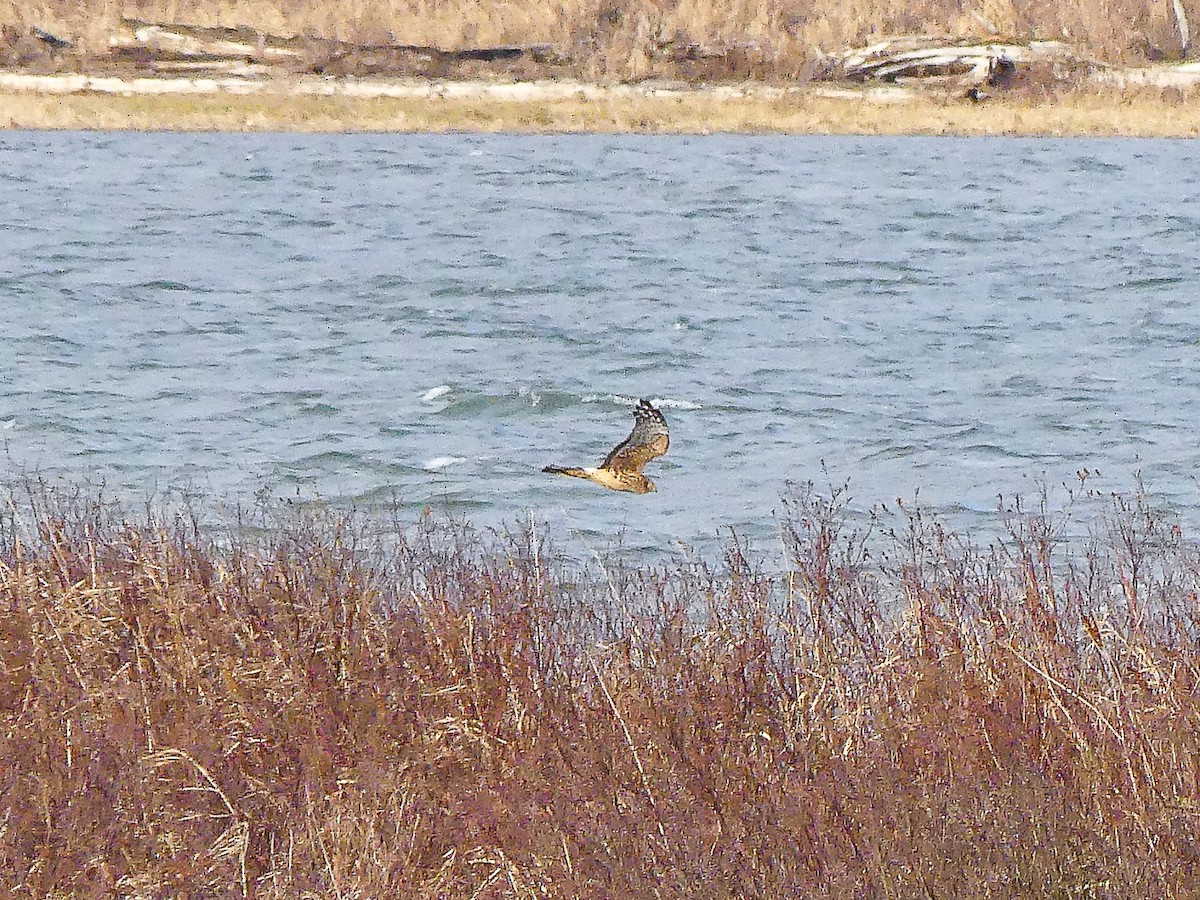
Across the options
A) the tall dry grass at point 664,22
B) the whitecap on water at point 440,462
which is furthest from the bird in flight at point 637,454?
the tall dry grass at point 664,22

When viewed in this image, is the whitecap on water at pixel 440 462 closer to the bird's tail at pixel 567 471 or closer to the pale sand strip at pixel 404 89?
the bird's tail at pixel 567 471

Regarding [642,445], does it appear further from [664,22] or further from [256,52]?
[664,22]

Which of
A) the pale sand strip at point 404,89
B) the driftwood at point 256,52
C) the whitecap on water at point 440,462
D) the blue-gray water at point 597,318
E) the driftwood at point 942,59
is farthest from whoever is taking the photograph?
the driftwood at point 256,52

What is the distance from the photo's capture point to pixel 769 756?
499 cm

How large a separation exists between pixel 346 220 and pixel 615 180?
4.20m

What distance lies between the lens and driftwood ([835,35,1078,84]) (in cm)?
3053

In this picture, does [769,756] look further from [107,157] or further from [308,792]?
[107,157]

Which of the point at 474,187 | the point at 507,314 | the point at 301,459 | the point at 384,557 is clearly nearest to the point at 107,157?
the point at 474,187

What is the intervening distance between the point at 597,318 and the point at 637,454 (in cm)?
1254

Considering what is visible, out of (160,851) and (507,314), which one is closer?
(160,851)

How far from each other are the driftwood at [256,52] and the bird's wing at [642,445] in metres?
26.9

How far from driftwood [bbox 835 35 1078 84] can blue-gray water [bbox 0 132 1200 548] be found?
1990 mm

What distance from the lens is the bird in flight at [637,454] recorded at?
4840 millimetres

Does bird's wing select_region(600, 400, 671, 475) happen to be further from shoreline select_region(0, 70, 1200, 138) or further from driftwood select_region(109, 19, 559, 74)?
driftwood select_region(109, 19, 559, 74)
